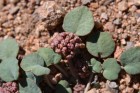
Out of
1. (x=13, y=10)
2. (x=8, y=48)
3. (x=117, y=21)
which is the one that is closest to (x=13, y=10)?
(x=13, y=10)

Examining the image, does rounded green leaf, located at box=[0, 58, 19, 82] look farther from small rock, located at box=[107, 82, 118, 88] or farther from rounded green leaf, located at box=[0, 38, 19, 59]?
small rock, located at box=[107, 82, 118, 88]

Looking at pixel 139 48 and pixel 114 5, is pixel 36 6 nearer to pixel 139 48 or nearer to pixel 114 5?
pixel 114 5

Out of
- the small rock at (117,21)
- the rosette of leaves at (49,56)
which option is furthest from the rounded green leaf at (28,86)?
the small rock at (117,21)

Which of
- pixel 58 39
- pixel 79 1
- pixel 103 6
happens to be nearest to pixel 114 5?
pixel 103 6

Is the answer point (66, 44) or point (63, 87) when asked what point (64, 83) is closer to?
point (63, 87)

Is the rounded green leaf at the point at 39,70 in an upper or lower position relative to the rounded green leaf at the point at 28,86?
upper

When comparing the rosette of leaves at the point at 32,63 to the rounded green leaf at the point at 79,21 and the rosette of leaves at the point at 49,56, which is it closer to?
the rosette of leaves at the point at 49,56

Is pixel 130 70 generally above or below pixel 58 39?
below

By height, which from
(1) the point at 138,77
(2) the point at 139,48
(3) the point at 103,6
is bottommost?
(1) the point at 138,77
